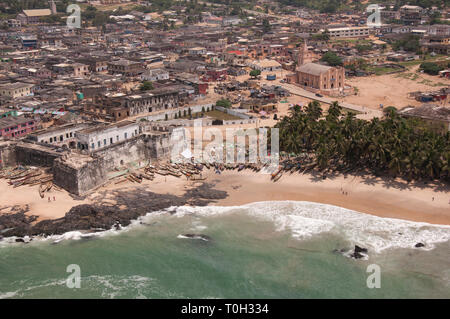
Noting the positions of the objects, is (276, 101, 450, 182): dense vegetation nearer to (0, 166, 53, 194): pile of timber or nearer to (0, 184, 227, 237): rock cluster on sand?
(0, 184, 227, 237): rock cluster on sand

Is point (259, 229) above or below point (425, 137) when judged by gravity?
below

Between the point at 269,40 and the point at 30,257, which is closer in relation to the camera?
the point at 30,257

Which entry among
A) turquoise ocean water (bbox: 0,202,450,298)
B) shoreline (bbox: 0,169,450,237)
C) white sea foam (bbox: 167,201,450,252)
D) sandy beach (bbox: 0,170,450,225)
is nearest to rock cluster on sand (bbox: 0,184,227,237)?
shoreline (bbox: 0,169,450,237)

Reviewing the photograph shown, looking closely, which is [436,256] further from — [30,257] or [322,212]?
[30,257]

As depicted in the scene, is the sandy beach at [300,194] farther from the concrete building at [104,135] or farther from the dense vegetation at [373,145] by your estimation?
the concrete building at [104,135]

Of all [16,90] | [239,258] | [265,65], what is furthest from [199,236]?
[265,65]
